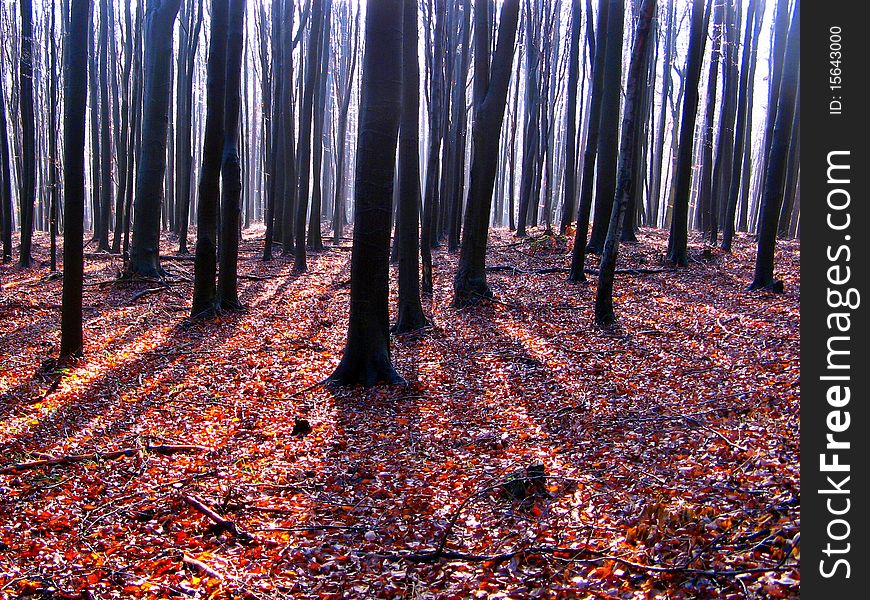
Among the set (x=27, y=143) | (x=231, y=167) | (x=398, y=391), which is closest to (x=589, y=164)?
(x=231, y=167)

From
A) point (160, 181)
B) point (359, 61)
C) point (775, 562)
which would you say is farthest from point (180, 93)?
point (775, 562)

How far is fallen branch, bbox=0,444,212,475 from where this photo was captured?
5.59 meters

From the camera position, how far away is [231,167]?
1188cm

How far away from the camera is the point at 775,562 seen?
3.46 meters

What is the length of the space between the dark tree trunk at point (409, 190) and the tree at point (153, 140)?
6642 mm

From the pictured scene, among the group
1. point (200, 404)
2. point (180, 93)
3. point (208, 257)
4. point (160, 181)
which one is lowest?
point (200, 404)

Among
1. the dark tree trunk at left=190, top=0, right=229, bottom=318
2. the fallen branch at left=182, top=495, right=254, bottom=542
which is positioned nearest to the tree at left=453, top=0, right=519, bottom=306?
the dark tree trunk at left=190, top=0, right=229, bottom=318

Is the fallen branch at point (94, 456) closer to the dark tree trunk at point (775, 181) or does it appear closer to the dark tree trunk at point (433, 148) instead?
the dark tree trunk at point (433, 148)

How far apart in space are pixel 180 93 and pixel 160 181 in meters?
9.25

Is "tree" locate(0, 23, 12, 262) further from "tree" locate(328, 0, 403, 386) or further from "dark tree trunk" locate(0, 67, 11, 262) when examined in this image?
"tree" locate(328, 0, 403, 386)

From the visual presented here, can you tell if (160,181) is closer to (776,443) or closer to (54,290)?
(54,290)

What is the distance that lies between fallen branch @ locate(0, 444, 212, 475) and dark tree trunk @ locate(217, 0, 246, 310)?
627 centimetres

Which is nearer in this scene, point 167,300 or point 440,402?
point 440,402

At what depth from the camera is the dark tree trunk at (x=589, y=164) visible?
45.7ft
